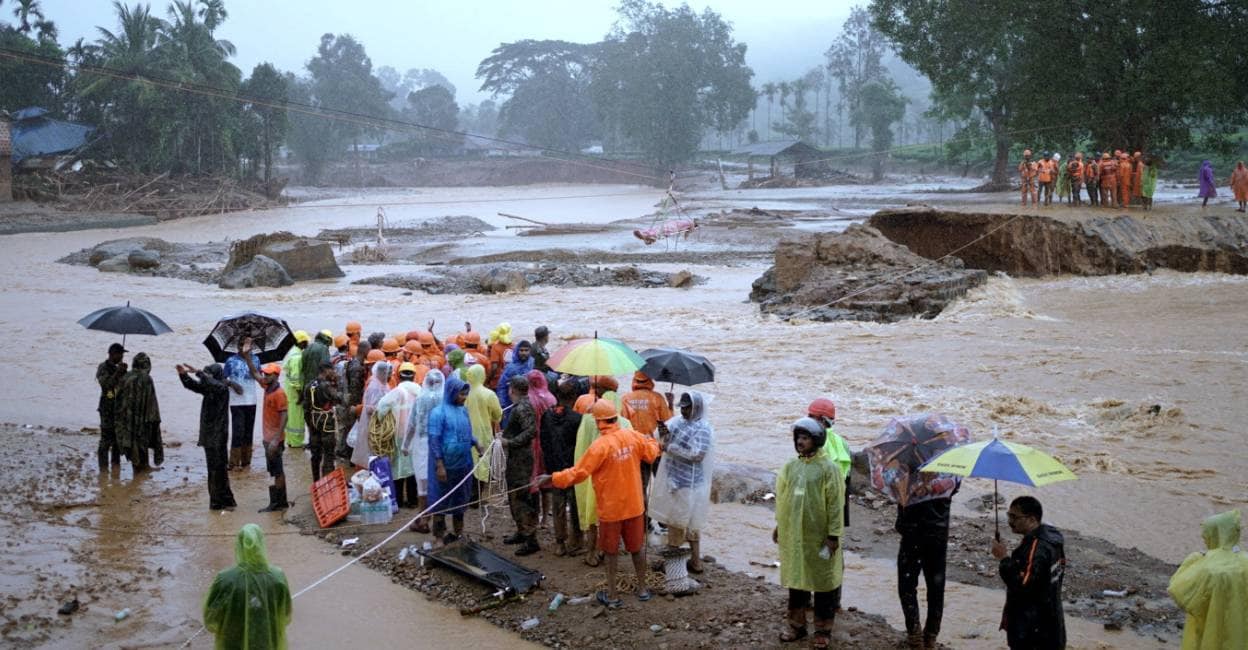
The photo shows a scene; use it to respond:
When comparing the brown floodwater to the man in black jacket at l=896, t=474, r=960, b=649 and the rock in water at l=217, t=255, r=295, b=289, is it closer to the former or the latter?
the rock in water at l=217, t=255, r=295, b=289

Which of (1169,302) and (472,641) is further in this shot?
(1169,302)

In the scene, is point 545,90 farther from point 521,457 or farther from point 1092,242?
point 521,457

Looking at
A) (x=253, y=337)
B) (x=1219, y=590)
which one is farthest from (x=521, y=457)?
(x=1219, y=590)

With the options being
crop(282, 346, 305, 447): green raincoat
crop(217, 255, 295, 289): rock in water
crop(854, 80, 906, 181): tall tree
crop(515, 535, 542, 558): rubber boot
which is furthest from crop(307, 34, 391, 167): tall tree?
crop(515, 535, 542, 558): rubber boot

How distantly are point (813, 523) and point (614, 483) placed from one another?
1323 mm

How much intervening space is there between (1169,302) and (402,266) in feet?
65.8

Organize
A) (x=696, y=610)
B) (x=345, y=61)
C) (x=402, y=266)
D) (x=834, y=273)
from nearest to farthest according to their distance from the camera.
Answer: (x=696, y=610)
(x=834, y=273)
(x=402, y=266)
(x=345, y=61)

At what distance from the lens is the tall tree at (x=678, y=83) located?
7300 centimetres

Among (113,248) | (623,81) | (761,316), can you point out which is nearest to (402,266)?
(113,248)

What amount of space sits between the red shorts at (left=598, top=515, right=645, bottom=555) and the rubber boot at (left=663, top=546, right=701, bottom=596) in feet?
0.99

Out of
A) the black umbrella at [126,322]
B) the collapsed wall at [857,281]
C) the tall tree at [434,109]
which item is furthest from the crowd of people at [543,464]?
the tall tree at [434,109]

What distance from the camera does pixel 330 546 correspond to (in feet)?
28.1

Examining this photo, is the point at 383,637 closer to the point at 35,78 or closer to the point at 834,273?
the point at 834,273

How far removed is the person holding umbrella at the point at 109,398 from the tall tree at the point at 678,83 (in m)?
64.2
